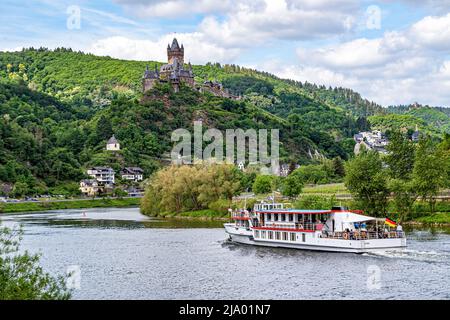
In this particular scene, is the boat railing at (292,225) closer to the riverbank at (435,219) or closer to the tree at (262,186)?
the riverbank at (435,219)

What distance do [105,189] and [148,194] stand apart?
72669mm

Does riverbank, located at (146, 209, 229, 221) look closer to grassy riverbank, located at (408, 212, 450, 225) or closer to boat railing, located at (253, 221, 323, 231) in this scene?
boat railing, located at (253, 221, 323, 231)

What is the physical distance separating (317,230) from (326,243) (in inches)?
96.9

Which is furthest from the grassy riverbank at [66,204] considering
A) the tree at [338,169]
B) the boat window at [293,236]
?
the boat window at [293,236]

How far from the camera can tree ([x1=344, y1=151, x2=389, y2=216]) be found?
89.8m

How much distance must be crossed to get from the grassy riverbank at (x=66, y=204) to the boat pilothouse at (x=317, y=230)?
84525 millimetres

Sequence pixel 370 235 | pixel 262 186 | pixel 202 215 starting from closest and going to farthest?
pixel 370 235 → pixel 202 215 → pixel 262 186

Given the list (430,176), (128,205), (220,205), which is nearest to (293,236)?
(430,176)

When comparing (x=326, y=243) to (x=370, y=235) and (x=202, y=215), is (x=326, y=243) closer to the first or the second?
(x=370, y=235)

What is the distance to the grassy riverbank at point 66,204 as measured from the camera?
148m

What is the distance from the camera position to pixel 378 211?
90.2 m

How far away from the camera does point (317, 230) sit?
67938mm

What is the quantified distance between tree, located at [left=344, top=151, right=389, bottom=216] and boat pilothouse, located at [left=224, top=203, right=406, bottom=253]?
55.0 feet

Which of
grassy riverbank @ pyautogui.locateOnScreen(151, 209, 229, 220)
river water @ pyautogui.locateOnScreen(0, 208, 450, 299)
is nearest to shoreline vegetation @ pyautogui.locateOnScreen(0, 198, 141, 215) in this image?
grassy riverbank @ pyautogui.locateOnScreen(151, 209, 229, 220)
